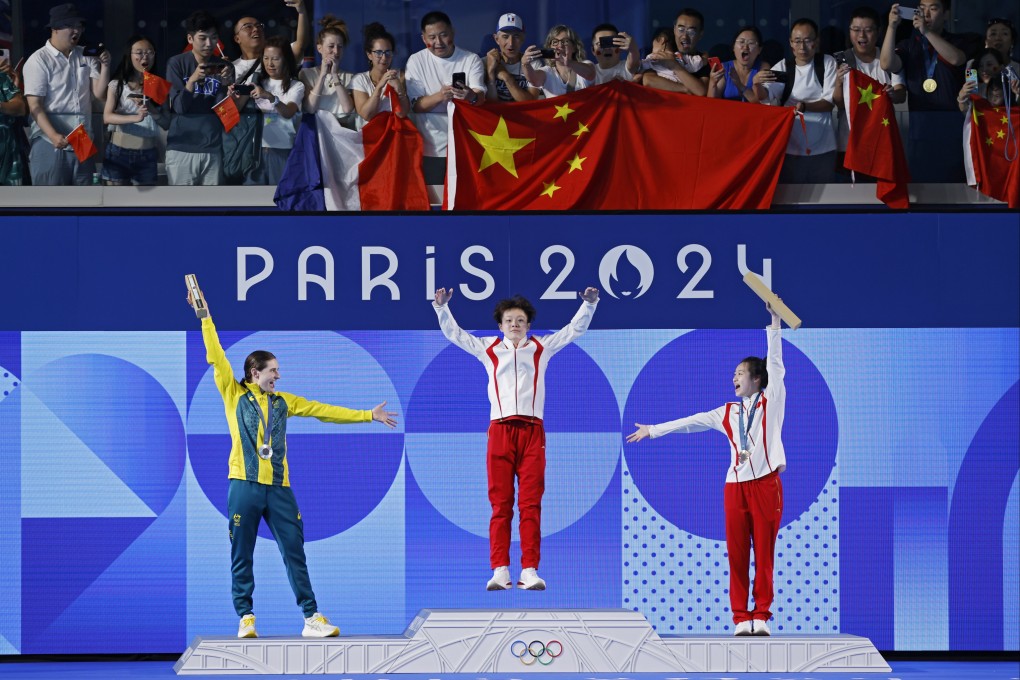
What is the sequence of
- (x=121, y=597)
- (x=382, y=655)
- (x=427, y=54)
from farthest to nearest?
(x=427, y=54), (x=121, y=597), (x=382, y=655)

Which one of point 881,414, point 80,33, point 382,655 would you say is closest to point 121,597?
point 382,655

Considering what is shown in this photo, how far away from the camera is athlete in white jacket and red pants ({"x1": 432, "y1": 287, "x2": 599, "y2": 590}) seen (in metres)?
8.99

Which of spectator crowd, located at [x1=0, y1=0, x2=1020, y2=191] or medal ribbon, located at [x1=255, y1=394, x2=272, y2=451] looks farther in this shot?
spectator crowd, located at [x1=0, y1=0, x2=1020, y2=191]

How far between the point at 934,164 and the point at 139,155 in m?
5.76

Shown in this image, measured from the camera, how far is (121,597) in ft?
32.2

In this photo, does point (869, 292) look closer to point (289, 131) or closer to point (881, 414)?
point (881, 414)

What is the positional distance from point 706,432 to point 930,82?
3.10 m

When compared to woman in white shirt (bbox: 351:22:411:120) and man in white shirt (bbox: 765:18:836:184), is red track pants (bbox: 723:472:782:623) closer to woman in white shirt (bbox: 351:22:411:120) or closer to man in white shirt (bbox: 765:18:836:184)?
man in white shirt (bbox: 765:18:836:184)

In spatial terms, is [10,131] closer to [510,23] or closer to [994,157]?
[510,23]

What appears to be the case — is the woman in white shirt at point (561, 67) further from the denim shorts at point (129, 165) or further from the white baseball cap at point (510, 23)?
the denim shorts at point (129, 165)

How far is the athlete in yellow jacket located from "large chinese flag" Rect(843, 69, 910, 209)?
3.95m

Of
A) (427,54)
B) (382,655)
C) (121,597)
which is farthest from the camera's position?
(427,54)

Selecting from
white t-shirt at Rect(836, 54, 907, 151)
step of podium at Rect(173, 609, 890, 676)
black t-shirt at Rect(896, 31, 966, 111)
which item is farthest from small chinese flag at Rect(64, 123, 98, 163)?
black t-shirt at Rect(896, 31, 966, 111)

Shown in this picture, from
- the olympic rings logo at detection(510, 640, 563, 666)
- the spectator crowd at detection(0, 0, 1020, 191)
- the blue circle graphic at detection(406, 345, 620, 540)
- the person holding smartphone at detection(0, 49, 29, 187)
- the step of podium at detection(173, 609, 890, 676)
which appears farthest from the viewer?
the spectator crowd at detection(0, 0, 1020, 191)
